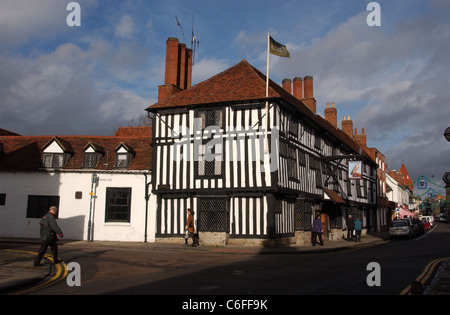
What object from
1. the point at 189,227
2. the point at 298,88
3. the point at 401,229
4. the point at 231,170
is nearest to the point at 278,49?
the point at 231,170

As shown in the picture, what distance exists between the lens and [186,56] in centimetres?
2619

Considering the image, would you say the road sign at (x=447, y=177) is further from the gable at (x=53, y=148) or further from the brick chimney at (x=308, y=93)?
the brick chimney at (x=308, y=93)

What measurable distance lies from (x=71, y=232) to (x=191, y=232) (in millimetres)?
7329

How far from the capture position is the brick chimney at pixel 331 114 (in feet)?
122

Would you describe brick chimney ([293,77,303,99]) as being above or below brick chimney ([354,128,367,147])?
above

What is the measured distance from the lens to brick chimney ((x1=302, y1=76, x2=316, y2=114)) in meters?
31.0

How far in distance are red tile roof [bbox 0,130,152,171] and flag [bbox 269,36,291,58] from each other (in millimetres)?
8840

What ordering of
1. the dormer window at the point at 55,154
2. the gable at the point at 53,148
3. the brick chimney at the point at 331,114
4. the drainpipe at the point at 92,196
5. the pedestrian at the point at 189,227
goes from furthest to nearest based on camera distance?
the brick chimney at the point at 331,114, the gable at the point at 53,148, the dormer window at the point at 55,154, the drainpipe at the point at 92,196, the pedestrian at the point at 189,227

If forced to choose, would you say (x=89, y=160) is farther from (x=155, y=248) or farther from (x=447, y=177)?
(x=447, y=177)

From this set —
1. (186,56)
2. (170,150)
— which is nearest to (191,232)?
(170,150)

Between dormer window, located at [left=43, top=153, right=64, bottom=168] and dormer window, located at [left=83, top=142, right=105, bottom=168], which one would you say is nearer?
dormer window, located at [left=83, top=142, right=105, bottom=168]

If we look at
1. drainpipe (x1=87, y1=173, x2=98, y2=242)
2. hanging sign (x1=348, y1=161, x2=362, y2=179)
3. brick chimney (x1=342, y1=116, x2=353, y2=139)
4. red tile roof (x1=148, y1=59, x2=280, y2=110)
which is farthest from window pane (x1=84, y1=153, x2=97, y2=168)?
brick chimney (x1=342, y1=116, x2=353, y2=139)

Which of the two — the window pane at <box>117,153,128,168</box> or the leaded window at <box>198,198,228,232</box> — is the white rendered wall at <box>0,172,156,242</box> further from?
the leaded window at <box>198,198,228,232</box>

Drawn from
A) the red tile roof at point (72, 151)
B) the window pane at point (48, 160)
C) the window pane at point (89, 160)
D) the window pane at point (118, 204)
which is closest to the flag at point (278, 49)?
the red tile roof at point (72, 151)
